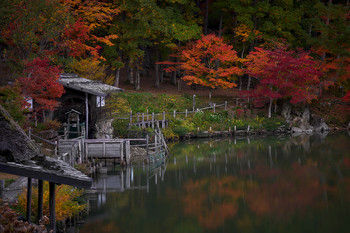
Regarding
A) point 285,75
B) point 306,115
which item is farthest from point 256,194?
point 306,115

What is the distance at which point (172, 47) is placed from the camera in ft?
145

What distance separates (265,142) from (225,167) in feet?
33.7

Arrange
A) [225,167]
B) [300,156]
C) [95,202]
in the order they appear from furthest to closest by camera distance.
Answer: [300,156] → [225,167] → [95,202]

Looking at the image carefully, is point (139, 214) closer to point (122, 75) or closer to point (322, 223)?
point (322, 223)

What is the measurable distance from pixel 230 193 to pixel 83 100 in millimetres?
11988

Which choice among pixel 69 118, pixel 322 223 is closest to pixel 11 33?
pixel 69 118

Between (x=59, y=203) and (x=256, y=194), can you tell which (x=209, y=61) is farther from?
(x=59, y=203)

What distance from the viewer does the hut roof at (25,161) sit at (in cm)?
936

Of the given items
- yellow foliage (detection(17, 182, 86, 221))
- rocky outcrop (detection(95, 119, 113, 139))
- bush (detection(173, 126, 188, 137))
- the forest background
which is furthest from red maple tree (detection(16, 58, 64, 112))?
bush (detection(173, 126, 188, 137))

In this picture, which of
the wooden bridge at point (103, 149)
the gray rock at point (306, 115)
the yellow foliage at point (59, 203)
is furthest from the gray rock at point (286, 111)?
the yellow foliage at point (59, 203)

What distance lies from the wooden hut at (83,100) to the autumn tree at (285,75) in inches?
673

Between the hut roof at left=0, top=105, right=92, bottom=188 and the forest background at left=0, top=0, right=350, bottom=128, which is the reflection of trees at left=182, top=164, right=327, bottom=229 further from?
the forest background at left=0, top=0, right=350, bottom=128

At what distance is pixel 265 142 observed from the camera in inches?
1414

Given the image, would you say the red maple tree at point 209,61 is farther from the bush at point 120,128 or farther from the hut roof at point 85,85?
the hut roof at point 85,85
